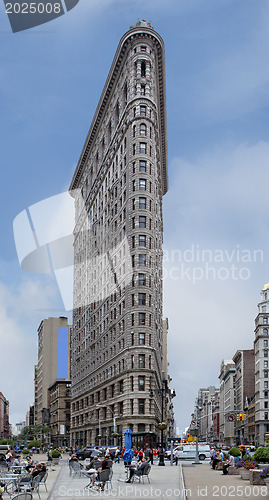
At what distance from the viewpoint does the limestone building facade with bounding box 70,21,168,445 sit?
7956cm

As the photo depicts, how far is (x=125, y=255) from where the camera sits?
84.8 meters

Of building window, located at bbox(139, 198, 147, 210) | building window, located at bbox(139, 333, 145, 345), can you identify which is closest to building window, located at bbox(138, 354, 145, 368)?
building window, located at bbox(139, 333, 145, 345)

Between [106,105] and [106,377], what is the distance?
5066 centimetres

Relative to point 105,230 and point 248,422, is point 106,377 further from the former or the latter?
point 248,422

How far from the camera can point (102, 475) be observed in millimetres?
25000

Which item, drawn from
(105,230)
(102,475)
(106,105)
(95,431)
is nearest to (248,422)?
(95,431)

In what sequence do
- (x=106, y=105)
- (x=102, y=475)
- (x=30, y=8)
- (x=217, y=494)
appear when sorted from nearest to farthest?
(x=30, y=8), (x=217, y=494), (x=102, y=475), (x=106, y=105)

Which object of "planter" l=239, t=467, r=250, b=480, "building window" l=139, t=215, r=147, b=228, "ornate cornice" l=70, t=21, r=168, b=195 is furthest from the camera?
"ornate cornice" l=70, t=21, r=168, b=195

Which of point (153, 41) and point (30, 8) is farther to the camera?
point (153, 41)

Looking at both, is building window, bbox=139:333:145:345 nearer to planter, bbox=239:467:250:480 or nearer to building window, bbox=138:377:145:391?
building window, bbox=138:377:145:391

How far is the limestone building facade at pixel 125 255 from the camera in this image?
7956 cm

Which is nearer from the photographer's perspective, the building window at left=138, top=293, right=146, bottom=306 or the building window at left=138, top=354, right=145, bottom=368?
the building window at left=138, top=354, right=145, bottom=368

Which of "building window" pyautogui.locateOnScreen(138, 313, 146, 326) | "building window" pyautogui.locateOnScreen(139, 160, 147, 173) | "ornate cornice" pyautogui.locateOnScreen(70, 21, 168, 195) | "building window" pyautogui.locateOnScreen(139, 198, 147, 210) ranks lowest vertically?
"building window" pyautogui.locateOnScreen(138, 313, 146, 326)

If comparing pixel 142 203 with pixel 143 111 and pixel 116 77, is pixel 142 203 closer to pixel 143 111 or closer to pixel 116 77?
pixel 143 111
